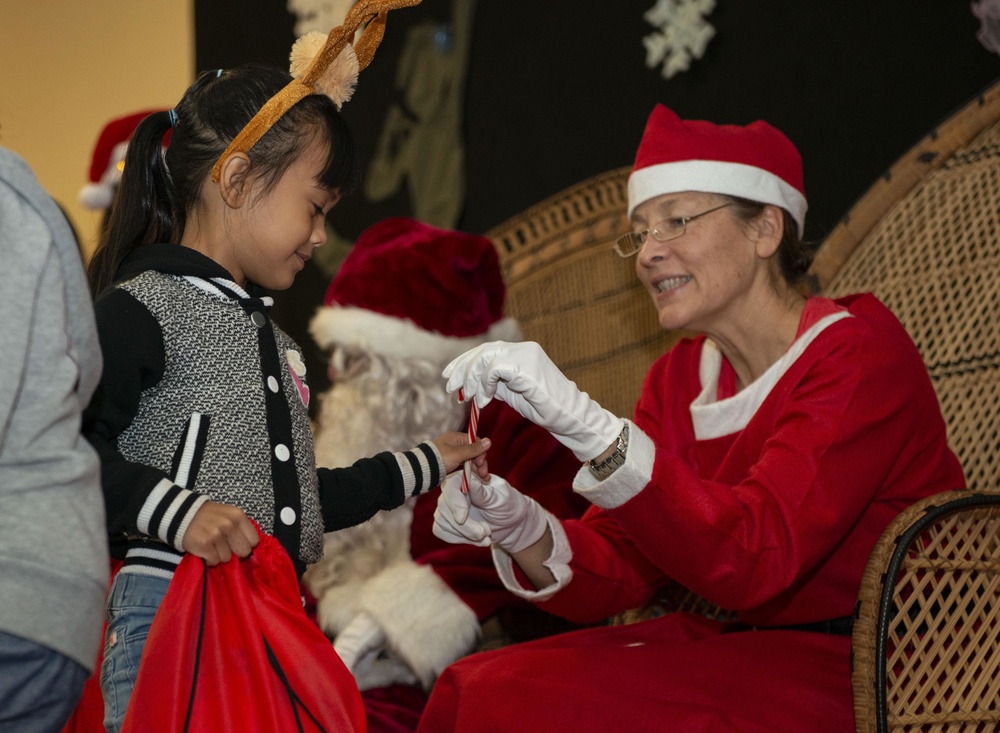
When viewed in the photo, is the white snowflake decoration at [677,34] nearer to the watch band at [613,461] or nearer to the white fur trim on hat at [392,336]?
the white fur trim on hat at [392,336]

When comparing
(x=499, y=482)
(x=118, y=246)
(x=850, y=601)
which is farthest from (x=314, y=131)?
(x=850, y=601)

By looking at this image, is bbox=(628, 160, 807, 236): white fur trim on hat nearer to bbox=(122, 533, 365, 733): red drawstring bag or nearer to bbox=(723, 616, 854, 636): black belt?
bbox=(723, 616, 854, 636): black belt

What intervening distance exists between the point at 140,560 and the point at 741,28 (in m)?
2.03

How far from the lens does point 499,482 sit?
5.39 ft

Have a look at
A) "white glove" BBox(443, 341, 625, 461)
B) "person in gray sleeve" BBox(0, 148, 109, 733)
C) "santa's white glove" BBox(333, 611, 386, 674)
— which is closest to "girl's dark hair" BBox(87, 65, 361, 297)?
"white glove" BBox(443, 341, 625, 461)

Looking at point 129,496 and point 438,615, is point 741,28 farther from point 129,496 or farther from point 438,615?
point 129,496

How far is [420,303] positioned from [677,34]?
3.20ft

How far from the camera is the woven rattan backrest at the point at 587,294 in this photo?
8.63 feet

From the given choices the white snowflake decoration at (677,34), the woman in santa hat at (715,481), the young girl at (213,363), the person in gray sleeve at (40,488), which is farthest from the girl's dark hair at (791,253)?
the person in gray sleeve at (40,488)

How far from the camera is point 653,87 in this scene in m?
2.96

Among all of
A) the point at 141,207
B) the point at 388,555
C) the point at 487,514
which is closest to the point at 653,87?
the point at 388,555

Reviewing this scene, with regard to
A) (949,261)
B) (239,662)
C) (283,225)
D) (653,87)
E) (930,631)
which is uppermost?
A: (653,87)

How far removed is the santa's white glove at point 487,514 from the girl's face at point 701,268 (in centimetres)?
40

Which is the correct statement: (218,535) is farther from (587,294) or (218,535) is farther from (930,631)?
(587,294)
